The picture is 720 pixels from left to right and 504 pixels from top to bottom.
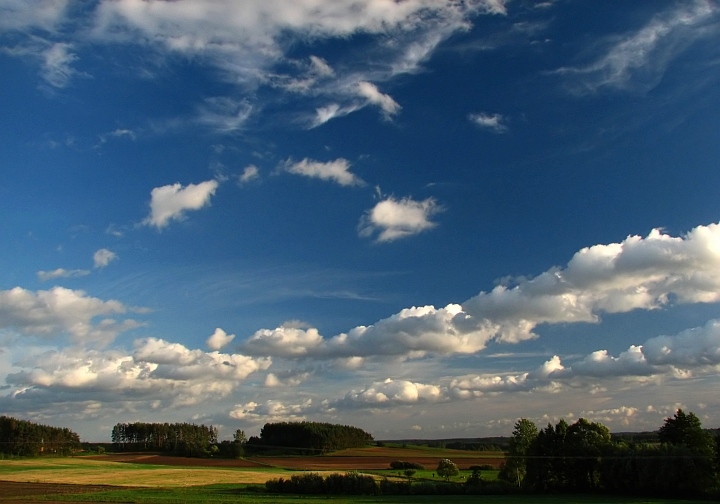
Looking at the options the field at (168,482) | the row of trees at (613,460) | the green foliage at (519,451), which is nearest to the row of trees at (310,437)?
the field at (168,482)

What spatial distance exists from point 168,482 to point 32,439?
95836 millimetres

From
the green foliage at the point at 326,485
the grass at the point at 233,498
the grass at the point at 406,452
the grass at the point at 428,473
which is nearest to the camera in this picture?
the grass at the point at 233,498

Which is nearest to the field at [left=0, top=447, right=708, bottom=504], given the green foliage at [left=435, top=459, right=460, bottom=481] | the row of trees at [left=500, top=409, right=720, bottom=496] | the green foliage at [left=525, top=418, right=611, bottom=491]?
the green foliage at [left=435, top=459, right=460, bottom=481]

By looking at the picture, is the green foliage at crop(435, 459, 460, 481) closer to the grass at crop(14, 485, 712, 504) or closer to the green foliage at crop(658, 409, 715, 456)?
the grass at crop(14, 485, 712, 504)

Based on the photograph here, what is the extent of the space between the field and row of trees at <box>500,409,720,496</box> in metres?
6.42

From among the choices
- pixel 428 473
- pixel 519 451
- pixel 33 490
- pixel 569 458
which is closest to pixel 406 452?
pixel 428 473

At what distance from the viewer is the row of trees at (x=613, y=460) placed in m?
64.1

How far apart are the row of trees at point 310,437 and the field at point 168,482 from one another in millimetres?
30687

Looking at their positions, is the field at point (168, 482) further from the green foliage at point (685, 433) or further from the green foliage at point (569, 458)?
the green foliage at point (685, 433)

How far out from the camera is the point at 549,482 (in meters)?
76.0

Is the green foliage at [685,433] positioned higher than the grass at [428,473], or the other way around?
the green foliage at [685,433]

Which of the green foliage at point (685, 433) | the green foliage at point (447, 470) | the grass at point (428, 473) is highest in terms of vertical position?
the green foliage at point (685, 433)

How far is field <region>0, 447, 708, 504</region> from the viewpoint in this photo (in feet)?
194

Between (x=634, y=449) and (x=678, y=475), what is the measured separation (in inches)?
259
